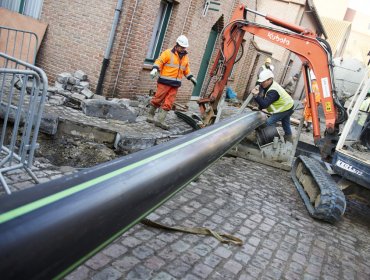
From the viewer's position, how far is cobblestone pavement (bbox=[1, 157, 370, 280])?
342 centimetres

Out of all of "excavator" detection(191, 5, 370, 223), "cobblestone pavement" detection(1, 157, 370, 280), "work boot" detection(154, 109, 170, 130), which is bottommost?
"cobblestone pavement" detection(1, 157, 370, 280)

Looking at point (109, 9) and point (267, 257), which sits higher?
point (109, 9)

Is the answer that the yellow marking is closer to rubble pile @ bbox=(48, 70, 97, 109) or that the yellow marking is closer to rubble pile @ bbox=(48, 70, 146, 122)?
rubble pile @ bbox=(48, 70, 146, 122)

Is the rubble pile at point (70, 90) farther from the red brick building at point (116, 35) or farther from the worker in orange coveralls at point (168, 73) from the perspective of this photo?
the worker in orange coveralls at point (168, 73)

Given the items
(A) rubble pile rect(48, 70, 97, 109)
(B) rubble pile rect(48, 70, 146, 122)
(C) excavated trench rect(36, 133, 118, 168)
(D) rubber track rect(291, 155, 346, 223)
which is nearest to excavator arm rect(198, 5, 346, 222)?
(D) rubber track rect(291, 155, 346, 223)

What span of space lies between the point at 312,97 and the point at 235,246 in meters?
4.65

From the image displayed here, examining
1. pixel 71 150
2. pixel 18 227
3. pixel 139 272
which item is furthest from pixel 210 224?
pixel 18 227

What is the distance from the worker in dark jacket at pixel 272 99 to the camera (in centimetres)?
821

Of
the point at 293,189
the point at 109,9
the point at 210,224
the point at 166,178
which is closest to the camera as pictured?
the point at 166,178

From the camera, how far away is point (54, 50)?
9141 millimetres

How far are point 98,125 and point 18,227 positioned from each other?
5779 mm

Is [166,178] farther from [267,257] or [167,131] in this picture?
[167,131]

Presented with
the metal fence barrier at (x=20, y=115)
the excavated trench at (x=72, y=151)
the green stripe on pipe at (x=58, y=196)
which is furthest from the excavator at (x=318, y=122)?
the green stripe on pipe at (x=58, y=196)

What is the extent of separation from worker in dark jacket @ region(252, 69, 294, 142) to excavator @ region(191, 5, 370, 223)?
2.30ft
